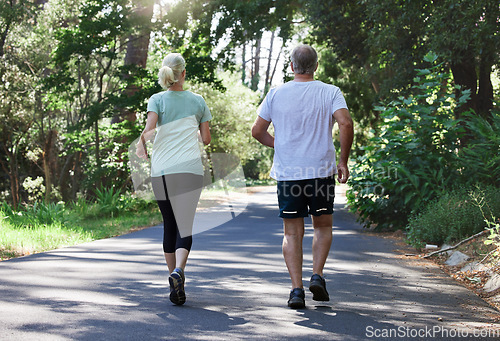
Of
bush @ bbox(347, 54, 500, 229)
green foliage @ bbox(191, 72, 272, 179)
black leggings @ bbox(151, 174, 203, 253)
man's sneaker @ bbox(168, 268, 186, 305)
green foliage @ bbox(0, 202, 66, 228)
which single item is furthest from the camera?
green foliage @ bbox(191, 72, 272, 179)

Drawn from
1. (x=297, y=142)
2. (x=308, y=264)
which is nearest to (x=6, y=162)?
(x=308, y=264)

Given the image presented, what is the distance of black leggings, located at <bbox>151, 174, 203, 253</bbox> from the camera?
18.3 feet

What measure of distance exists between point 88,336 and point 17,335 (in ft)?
1.53

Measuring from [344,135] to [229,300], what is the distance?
5.65ft

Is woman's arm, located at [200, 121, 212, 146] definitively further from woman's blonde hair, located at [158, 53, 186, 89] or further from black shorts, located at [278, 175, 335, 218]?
black shorts, located at [278, 175, 335, 218]

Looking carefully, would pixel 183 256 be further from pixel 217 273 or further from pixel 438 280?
pixel 438 280

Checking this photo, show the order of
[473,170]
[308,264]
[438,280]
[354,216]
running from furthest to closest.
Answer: [354,216] < [473,170] < [308,264] < [438,280]

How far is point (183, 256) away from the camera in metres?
5.52

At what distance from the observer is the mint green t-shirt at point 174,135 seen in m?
5.60

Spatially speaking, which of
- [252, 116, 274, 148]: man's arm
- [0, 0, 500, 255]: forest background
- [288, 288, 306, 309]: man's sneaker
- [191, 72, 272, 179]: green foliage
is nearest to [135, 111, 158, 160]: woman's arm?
[252, 116, 274, 148]: man's arm

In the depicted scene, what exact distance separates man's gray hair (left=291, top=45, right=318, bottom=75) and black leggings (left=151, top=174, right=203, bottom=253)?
4.24 feet

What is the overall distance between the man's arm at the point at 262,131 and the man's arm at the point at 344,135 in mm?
594

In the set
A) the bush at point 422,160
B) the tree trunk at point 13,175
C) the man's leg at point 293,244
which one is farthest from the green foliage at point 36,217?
the tree trunk at point 13,175

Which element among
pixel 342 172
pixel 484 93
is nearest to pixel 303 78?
pixel 342 172
